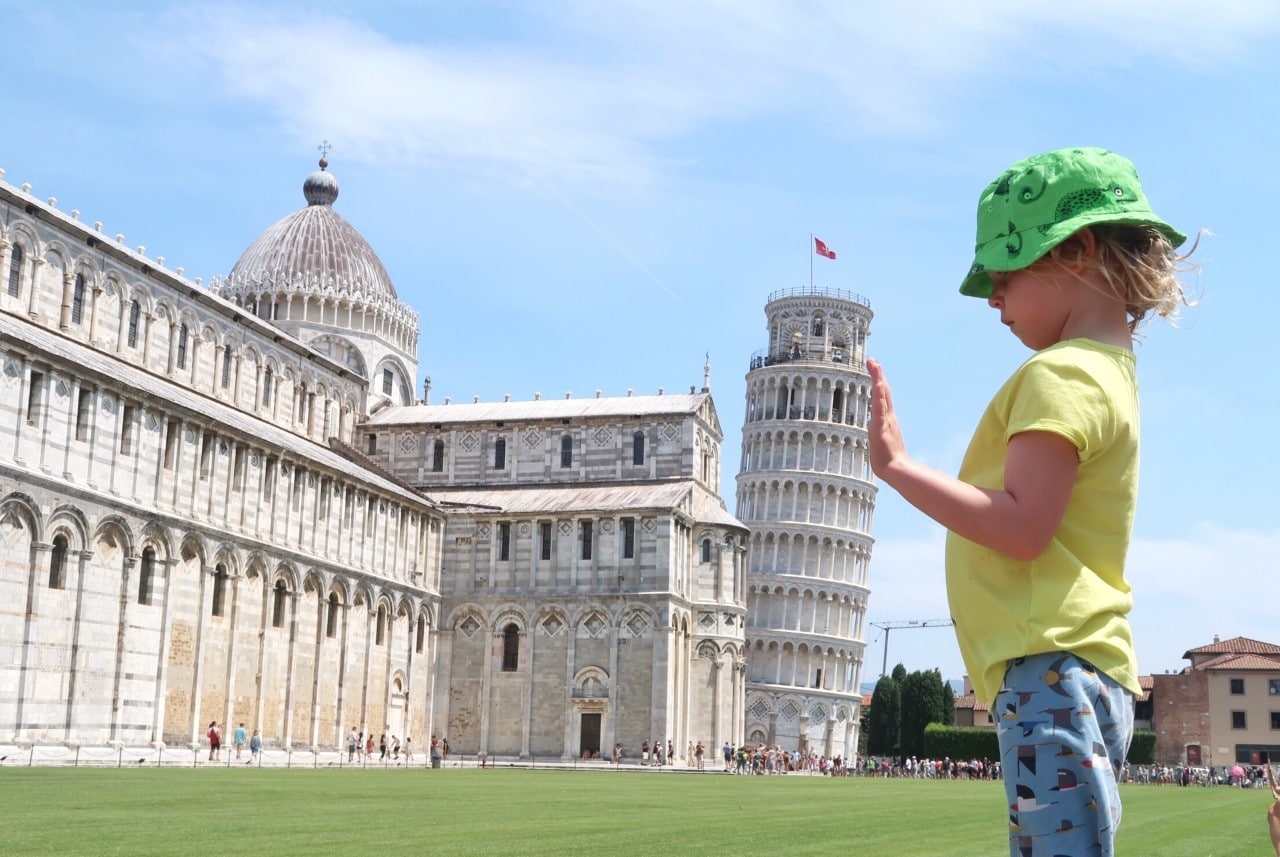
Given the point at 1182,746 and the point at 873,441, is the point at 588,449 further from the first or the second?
the point at 873,441

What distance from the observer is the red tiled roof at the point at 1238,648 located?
294 feet

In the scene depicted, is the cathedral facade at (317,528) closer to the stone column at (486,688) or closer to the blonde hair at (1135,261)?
the stone column at (486,688)

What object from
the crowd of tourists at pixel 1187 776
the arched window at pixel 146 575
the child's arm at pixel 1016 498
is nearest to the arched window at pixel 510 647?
the arched window at pixel 146 575

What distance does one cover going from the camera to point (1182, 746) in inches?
3339

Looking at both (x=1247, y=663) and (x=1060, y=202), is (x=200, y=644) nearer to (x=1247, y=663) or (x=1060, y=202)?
(x=1060, y=202)

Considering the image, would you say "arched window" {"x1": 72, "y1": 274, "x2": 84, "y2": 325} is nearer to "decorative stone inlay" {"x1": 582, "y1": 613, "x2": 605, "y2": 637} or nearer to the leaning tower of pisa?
"decorative stone inlay" {"x1": 582, "y1": 613, "x2": 605, "y2": 637}

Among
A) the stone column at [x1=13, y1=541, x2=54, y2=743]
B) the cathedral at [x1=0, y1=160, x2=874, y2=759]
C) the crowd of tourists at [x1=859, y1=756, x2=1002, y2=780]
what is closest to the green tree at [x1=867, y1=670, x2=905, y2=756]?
the cathedral at [x1=0, y1=160, x2=874, y2=759]

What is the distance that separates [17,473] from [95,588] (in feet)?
14.7

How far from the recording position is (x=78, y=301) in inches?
1941

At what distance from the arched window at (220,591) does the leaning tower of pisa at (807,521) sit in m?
49.7

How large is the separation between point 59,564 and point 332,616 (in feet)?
54.1

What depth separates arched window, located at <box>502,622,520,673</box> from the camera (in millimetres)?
62938

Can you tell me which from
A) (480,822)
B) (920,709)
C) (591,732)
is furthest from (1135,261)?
(920,709)

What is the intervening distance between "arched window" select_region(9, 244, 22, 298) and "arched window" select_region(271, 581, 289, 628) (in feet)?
42.4
